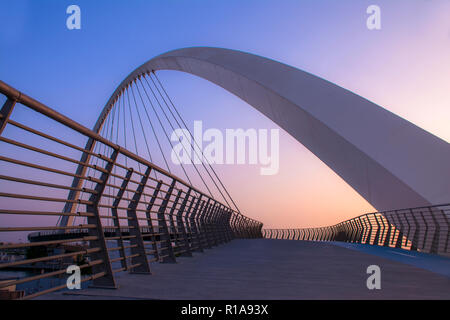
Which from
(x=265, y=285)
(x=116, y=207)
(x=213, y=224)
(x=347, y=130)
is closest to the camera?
(x=265, y=285)

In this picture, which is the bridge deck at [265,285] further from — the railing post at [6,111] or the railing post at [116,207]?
the railing post at [6,111]

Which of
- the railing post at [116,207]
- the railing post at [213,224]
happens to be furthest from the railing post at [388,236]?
the railing post at [116,207]

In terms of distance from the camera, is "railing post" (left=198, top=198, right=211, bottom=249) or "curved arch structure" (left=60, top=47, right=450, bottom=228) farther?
"curved arch structure" (left=60, top=47, right=450, bottom=228)

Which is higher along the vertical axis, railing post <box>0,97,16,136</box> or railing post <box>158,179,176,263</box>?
railing post <box>0,97,16,136</box>

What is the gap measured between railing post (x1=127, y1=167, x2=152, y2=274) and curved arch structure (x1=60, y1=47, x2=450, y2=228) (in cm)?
809

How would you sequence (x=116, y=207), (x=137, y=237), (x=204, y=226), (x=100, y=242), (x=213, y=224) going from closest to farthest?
(x=100, y=242), (x=116, y=207), (x=137, y=237), (x=204, y=226), (x=213, y=224)

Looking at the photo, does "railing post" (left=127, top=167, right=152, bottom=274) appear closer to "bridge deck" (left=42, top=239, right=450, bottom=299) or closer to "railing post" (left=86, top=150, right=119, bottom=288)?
"bridge deck" (left=42, top=239, right=450, bottom=299)

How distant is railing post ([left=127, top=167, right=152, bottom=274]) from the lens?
393 cm

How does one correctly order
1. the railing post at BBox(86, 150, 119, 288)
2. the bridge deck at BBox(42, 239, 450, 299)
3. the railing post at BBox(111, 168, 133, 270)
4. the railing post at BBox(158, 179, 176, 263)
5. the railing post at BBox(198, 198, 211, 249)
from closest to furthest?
the bridge deck at BBox(42, 239, 450, 299) → the railing post at BBox(86, 150, 119, 288) → the railing post at BBox(111, 168, 133, 270) → the railing post at BBox(158, 179, 176, 263) → the railing post at BBox(198, 198, 211, 249)

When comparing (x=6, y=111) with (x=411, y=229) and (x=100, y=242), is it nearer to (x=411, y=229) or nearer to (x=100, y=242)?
(x=100, y=242)

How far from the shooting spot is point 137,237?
12.9 feet

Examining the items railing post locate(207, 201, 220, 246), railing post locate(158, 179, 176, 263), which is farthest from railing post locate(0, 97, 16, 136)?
railing post locate(207, 201, 220, 246)

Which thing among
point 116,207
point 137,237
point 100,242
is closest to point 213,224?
point 137,237

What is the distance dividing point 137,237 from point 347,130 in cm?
911
